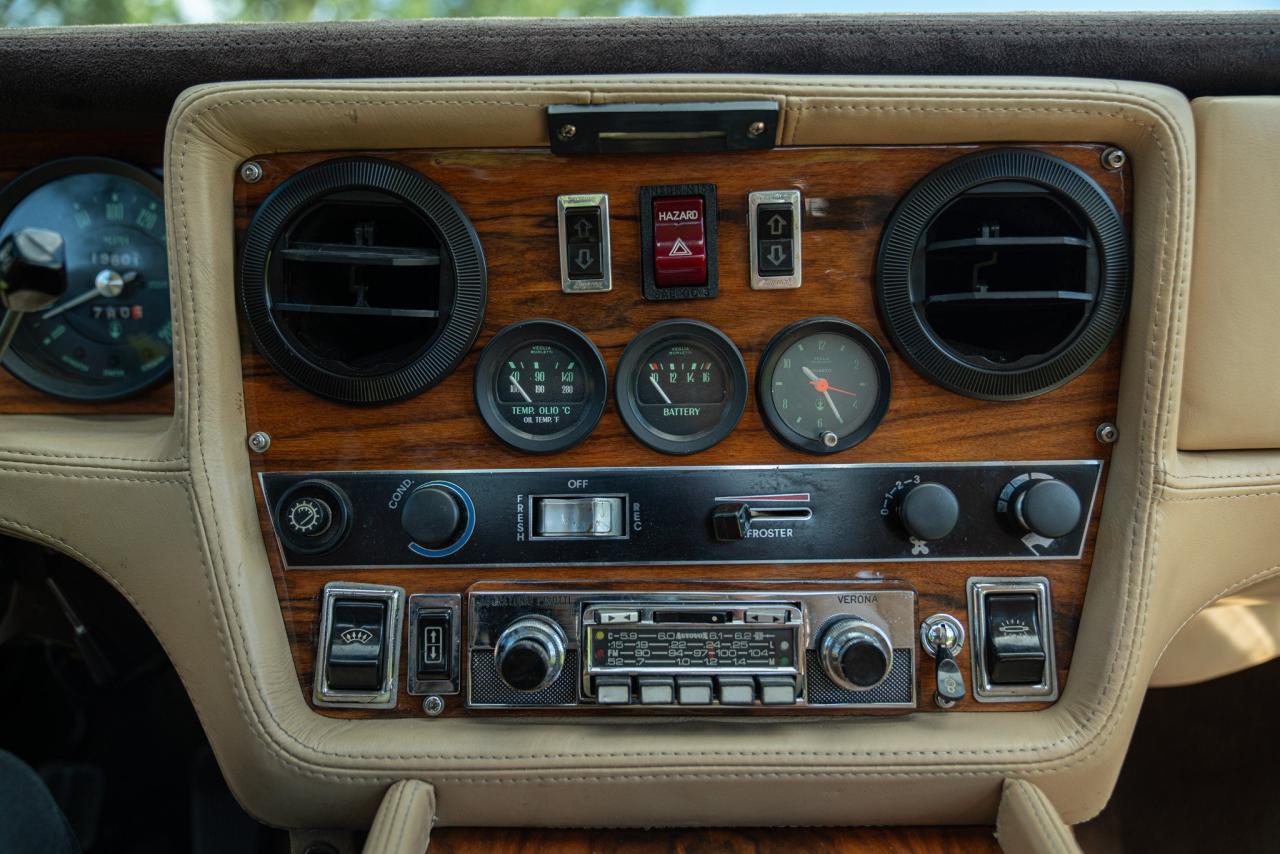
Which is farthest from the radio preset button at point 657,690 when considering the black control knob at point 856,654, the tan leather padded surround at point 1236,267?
the tan leather padded surround at point 1236,267

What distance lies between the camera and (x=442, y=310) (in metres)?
1.36

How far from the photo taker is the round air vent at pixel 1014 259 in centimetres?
132

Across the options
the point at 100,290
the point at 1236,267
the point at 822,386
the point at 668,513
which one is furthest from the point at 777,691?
the point at 100,290

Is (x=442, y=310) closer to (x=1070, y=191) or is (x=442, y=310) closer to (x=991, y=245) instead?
(x=991, y=245)

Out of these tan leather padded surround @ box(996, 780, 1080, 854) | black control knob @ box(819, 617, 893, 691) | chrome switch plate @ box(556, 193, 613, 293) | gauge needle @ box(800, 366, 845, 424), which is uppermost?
chrome switch plate @ box(556, 193, 613, 293)

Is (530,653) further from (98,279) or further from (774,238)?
(98,279)

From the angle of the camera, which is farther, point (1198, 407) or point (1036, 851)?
point (1198, 407)

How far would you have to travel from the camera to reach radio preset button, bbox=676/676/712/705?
1.33m

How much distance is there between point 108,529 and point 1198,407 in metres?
1.81

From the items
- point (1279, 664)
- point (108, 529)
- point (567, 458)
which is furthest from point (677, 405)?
point (1279, 664)

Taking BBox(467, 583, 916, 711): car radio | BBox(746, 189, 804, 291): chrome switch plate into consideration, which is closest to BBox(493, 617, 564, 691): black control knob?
BBox(467, 583, 916, 711): car radio

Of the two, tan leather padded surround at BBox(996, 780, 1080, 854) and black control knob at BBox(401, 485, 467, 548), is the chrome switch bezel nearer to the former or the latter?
tan leather padded surround at BBox(996, 780, 1080, 854)

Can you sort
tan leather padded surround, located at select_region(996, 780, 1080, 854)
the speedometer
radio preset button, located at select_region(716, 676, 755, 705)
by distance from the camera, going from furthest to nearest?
1. the speedometer
2. radio preset button, located at select_region(716, 676, 755, 705)
3. tan leather padded surround, located at select_region(996, 780, 1080, 854)

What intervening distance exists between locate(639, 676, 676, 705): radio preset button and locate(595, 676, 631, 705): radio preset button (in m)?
0.03
